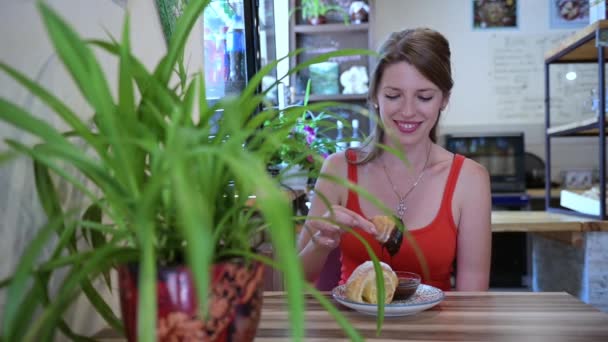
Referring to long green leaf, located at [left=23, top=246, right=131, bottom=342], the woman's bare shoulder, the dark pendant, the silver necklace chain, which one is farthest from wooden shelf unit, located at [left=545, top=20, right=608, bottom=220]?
long green leaf, located at [left=23, top=246, right=131, bottom=342]

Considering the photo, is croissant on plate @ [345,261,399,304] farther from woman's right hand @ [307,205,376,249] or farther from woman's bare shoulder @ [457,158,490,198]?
woman's bare shoulder @ [457,158,490,198]

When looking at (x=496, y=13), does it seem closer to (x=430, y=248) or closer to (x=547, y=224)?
(x=547, y=224)

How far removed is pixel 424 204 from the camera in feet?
5.15

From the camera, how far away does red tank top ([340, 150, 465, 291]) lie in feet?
4.86

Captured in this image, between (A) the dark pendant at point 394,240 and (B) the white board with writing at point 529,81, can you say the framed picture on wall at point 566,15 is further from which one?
(A) the dark pendant at point 394,240

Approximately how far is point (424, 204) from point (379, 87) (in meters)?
0.38

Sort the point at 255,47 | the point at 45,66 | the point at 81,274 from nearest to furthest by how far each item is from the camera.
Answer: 1. the point at 81,274
2. the point at 45,66
3. the point at 255,47

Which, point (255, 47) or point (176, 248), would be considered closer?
point (176, 248)

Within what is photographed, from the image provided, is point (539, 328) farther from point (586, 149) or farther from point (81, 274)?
point (586, 149)

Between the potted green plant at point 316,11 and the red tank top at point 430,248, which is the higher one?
the potted green plant at point 316,11

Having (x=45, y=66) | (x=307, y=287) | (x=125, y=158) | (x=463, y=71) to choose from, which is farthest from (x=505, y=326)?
(x=463, y=71)

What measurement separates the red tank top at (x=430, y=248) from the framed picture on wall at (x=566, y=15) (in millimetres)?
3698

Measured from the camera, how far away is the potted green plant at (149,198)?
340 millimetres

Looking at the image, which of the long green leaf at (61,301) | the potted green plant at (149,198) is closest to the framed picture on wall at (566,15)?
the potted green plant at (149,198)
